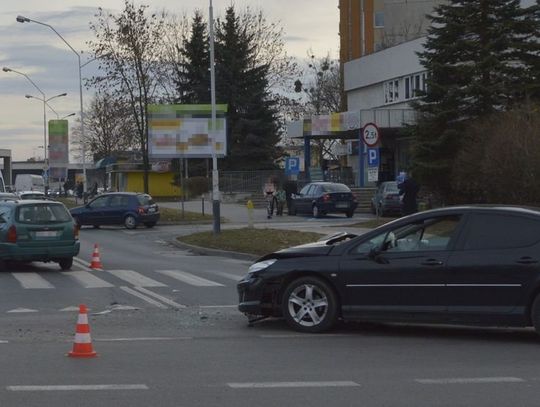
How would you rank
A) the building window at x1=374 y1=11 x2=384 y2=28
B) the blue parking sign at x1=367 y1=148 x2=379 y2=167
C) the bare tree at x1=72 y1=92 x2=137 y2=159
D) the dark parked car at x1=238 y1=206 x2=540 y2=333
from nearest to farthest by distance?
the dark parked car at x1=238 y1=206 x2=540 y2=333, the blue parking sign at x1=367 y1=148 x2=379 y2=167, the bare tree at x1=72 y1=92 x2=137 y2=159, the building window at x1=374 y1=11 x2=384 y2=28

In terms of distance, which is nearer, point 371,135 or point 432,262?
point 432,262

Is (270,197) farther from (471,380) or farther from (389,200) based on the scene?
(471,380)

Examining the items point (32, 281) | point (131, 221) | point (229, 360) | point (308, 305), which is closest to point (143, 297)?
point (32, 281)

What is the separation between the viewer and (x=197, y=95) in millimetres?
67562

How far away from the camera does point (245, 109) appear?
6656cm

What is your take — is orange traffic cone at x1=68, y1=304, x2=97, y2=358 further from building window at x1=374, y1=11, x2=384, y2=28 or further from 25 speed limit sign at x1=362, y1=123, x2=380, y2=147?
building window at x1=374, y1=11, x2=384, y2=28

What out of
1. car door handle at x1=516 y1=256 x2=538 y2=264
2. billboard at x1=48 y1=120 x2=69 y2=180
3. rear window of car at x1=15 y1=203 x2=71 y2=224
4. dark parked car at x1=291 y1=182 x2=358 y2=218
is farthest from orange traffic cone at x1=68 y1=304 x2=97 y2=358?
billboard at x1=48 y1=120 x2=69 y2=180

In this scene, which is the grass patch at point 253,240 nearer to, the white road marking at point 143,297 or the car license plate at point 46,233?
the car license plate at point 46,233

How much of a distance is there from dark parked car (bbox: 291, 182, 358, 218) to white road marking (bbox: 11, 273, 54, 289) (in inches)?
834

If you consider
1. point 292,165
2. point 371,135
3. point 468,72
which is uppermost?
point 468,72

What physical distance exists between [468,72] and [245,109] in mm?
35817

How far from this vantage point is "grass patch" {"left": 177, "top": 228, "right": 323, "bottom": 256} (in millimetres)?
22891

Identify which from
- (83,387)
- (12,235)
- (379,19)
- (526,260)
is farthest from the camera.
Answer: (379,19)

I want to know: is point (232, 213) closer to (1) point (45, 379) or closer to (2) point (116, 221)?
(2) point (116, 221)
